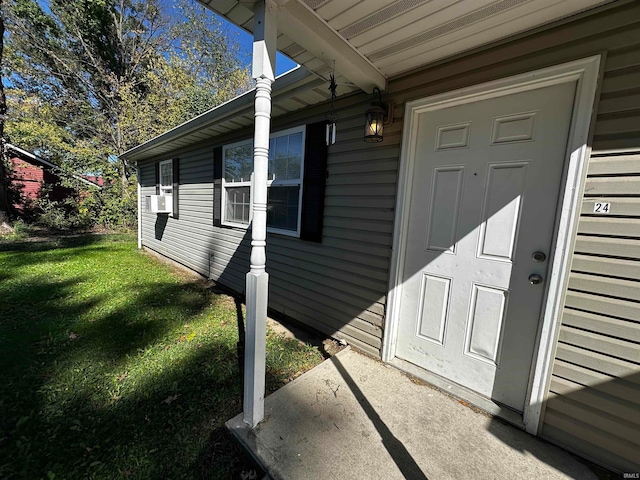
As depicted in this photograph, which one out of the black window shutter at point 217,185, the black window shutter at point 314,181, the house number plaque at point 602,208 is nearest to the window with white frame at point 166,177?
the black window shutter at point 217,185

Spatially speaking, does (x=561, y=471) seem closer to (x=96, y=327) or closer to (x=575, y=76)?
(x=575, y=76)

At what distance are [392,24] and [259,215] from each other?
4.57ft

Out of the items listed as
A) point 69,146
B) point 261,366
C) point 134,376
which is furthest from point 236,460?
point 69,146

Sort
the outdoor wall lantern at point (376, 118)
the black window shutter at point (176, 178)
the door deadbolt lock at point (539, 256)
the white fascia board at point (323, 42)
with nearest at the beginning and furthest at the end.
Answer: the white fascia board at point (323, 42) < the door deadbolt lock at point (539, 256) < the outdoor wall lantern at point (376, 118) < the black window shutter at point (176, 178)

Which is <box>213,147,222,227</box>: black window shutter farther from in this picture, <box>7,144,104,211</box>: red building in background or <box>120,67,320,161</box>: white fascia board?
<box>7,144,104,211</box>: red building in background

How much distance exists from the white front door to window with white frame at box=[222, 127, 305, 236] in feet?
4.85

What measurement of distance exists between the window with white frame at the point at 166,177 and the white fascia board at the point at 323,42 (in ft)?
17.4

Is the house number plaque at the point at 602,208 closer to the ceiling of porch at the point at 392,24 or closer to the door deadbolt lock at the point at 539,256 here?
the door deadbolt lock at the point at 539,256

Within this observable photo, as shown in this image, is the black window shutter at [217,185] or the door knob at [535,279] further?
the black window shutter at [217,185]

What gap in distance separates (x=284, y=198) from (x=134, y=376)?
91.1 inches

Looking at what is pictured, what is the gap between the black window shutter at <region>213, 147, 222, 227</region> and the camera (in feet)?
14.0

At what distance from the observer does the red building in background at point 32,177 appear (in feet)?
34.9

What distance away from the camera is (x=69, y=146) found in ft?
34.5

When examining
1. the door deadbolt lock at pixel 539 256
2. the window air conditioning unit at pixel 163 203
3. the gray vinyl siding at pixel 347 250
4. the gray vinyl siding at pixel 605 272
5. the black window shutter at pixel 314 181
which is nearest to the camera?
the gray vinyl siding at pixel 605 272
